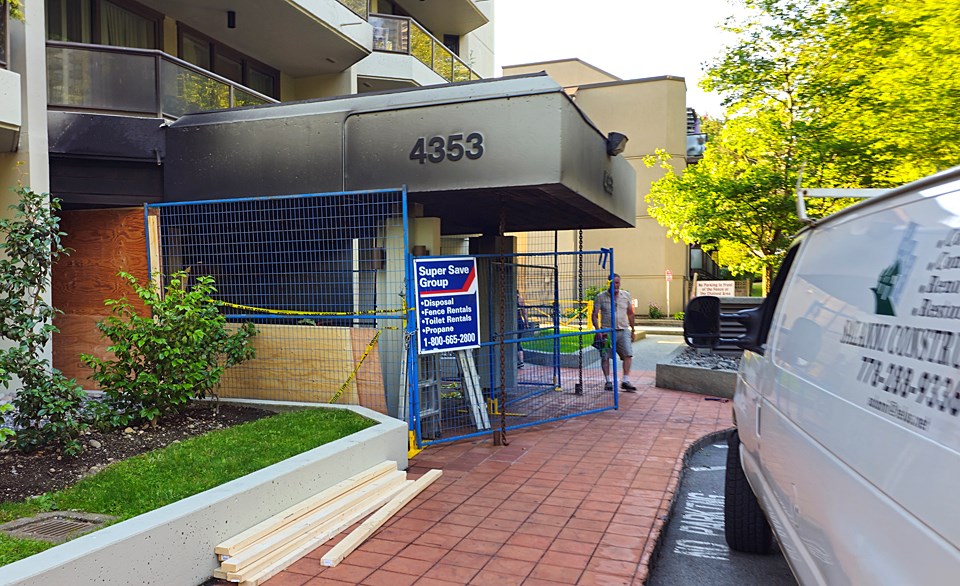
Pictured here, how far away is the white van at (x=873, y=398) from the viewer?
5.55 feet

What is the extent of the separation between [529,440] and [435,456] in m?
1.26

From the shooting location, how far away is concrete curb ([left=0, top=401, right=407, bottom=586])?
346cm

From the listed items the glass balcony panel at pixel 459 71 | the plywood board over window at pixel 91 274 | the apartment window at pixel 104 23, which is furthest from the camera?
the glass balcony panel at pixel 459 71

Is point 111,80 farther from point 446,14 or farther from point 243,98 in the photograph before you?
point 446,14

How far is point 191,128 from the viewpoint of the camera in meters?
8.38

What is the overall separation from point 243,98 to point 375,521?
323 inches

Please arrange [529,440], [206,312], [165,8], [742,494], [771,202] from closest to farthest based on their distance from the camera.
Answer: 1. [742,494]
2. [206,312]
3. [529,440]
4. [165,8]
5. [771,202]

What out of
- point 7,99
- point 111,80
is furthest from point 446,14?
point 7,99

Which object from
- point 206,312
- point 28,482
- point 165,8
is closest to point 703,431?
point 206,312

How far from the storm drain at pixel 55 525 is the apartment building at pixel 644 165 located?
28.7 metres

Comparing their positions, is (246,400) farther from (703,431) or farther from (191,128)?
(703,431)

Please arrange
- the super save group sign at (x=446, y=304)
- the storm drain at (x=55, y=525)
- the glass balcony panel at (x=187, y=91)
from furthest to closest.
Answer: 1. the glass balcony panel at (x=187, y=91)
2. the super save group sign at (x=446, y=304)
3. the storm drain at (x=55, y=525)

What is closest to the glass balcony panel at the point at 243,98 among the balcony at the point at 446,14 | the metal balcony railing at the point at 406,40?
the metal balcony railing at the point at 406,40

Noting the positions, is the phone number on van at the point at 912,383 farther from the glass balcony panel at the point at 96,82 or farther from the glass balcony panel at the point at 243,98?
the glass balcony panel at the point at 243,98
